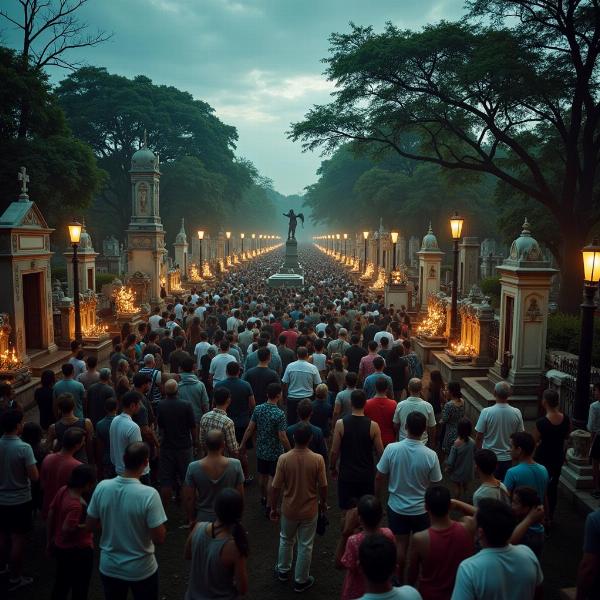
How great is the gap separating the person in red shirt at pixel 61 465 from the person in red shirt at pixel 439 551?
3338 mm

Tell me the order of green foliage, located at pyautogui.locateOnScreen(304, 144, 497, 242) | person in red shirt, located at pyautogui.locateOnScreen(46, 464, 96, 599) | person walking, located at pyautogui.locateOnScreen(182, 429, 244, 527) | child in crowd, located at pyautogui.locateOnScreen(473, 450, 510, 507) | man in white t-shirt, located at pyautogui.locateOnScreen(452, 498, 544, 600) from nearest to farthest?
man in white t-shirt, located at pyautogui.locateOnScreen(452, 498, 544, 600) → person in red shirt, located at pyautogui.locateOnScreen(46, 464, 96, 599) → child in crowd, located at pyautogui.locateOnScreen(473, 450, 510, 507) → person walking, located at pyautogui.locateOnScreen(182, 429, 244, 527) → green foliage, located at pyautogui.locateOnScreen(304, 144, 497, 242)

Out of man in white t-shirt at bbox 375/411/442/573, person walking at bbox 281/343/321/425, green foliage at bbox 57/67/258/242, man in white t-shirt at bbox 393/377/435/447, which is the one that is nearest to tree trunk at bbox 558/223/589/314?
person walking at bbox 281/343/321/425

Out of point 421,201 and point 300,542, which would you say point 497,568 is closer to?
point 300,542

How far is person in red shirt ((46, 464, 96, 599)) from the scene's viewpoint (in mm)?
4898

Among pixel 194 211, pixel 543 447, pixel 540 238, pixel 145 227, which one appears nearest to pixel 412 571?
pixel 543 447

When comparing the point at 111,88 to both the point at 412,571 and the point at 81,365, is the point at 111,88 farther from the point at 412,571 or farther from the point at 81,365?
the point at 412,571

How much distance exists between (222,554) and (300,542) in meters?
2.16

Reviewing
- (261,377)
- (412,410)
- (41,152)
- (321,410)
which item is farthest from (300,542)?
(41,152)

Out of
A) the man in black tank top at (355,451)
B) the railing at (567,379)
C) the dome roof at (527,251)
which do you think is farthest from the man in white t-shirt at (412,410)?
the dome roof at (527,251)

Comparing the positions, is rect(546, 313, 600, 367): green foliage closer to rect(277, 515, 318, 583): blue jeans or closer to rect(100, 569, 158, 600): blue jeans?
rect(277, 515, 318, 583): blue jeans

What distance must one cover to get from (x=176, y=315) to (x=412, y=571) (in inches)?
593

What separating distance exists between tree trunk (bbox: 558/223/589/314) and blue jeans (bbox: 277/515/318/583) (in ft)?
57.1

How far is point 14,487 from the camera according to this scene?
5949 millimetres

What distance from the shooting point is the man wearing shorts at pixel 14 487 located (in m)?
5.95
